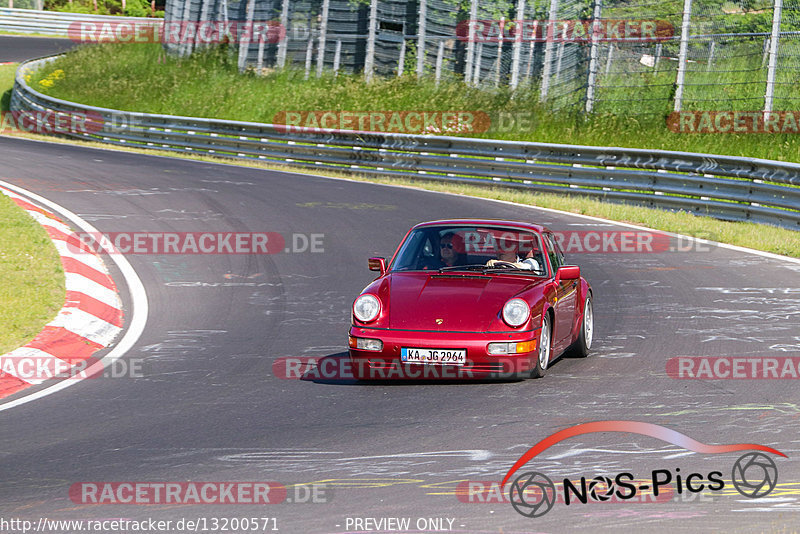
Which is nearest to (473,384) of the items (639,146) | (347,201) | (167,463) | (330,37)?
(167,463)

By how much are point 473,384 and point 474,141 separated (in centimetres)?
1564

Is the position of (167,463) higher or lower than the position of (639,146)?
lower

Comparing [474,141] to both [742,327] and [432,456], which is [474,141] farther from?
[432,456]

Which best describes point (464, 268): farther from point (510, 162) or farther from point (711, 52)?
point (711, 52)

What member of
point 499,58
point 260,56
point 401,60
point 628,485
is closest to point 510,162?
point 499,58

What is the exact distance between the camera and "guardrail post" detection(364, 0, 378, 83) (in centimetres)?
3219

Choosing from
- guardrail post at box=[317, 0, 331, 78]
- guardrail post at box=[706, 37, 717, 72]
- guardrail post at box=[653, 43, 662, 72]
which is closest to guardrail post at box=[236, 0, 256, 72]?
guardrail post at box=[317, 0, 331, 78]

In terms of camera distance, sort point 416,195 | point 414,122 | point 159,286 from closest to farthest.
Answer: point 159,286
point 416,195
point 414,122

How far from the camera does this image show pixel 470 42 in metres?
30.4

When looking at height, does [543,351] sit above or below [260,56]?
below

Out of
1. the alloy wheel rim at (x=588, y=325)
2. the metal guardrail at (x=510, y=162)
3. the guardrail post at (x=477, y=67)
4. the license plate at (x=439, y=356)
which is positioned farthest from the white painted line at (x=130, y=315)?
the guardrail post at (x=477, y=67)

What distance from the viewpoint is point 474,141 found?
2338cm

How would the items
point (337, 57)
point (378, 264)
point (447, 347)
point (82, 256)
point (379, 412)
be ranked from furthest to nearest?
point (337, 57)
point (82, 256)
point (378, 264)
point (447, 347)
point (379, 412)

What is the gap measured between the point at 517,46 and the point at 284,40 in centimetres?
1019
